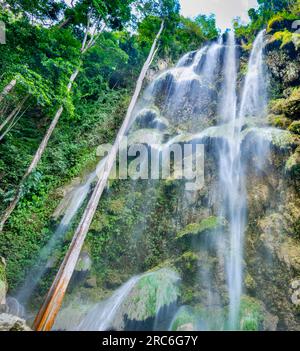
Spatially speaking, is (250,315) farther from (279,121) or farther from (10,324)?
(279,121)

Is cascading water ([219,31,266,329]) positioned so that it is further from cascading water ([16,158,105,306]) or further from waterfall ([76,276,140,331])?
cascading water ([16,158,105,306])

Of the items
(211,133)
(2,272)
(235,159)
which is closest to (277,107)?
(211,133)

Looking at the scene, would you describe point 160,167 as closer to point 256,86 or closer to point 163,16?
point 256,86

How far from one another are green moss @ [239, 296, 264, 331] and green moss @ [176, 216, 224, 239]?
2.00m

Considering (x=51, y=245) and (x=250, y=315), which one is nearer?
(x=250, y=315)

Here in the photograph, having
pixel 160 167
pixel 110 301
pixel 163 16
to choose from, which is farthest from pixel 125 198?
pixel 163 16

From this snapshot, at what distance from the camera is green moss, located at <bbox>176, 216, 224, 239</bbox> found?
7070 millimetres

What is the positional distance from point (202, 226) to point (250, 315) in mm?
2541

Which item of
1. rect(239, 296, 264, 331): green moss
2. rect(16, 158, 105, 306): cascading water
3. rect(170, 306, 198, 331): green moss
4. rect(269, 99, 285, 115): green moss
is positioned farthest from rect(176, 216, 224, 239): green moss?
rect(269, 99, 285, 115): green moss

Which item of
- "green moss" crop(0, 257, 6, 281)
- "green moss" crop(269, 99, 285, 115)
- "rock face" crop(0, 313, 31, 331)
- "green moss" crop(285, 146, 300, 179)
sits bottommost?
"rock face" crop(0, 313, 31, 331)

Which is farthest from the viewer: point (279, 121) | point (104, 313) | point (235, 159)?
point (279, 121)

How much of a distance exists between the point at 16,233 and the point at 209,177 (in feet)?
23.5

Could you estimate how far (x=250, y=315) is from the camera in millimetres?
5410

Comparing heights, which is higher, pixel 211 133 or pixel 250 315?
pixel 211 133
